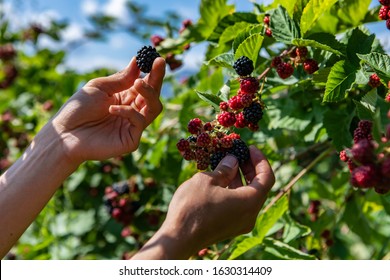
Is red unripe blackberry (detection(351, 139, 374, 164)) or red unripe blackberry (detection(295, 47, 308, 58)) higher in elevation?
red unripe blackberry (detection(295, 47, 308, 58))

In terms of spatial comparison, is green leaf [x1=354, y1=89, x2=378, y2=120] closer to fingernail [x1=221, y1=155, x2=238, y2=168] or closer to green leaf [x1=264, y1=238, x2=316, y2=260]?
fingernail [x1=221, y1=155, x2=238, y2=168]

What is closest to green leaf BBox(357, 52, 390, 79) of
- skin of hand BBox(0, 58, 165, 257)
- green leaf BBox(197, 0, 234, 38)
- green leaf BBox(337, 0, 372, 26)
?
green leaf BBox(337, 0, 372, 26)

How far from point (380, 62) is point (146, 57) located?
618 millimetres

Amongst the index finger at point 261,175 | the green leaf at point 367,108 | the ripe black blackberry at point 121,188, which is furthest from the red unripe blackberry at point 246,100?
the ripe black blackberry at point 121,188

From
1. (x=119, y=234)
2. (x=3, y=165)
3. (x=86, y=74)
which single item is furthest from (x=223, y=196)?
(x=3, y=165)

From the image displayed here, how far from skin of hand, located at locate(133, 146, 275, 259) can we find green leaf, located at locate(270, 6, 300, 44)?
34 cm

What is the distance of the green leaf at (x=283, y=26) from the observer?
1.36 meters

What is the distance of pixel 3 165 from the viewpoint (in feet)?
10.2

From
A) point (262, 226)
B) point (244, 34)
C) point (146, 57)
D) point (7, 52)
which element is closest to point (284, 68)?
point (244, 34)

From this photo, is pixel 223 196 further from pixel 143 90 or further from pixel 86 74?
pixel 86 74

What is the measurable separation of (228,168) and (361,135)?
1.07ft

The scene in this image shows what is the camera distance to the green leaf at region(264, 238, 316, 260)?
161 cm

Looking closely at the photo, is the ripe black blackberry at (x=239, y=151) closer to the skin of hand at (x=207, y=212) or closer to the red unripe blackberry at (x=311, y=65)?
the skin of hand at (x=207, y=212)

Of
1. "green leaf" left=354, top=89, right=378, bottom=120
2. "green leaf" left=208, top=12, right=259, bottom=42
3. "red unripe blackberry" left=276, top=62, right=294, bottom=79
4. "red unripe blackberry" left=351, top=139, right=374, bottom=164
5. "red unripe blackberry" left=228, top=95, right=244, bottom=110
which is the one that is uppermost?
"green leaf" left=208, top=12, right=259, bottom=42
